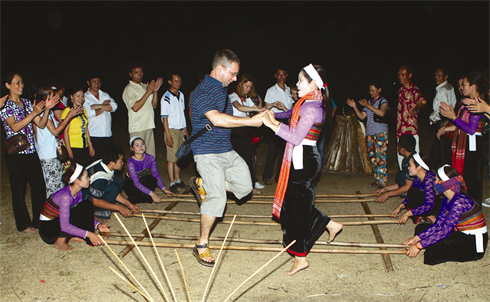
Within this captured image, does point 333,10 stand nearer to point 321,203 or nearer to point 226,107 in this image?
point 321,203

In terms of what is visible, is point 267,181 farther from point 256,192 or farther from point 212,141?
point 212,141

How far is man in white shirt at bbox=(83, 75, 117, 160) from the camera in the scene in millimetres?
5121

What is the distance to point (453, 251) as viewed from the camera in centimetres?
317

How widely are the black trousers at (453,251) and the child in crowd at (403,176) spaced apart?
55.1 inches

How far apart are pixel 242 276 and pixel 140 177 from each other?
2517 mm

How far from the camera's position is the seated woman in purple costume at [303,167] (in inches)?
118

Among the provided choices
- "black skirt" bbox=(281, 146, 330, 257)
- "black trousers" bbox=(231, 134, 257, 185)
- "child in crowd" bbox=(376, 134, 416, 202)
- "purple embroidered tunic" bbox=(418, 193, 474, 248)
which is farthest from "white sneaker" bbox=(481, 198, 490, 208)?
"black trousers" bbox=(231, 134, 257, 185)

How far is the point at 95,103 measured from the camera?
5203mm

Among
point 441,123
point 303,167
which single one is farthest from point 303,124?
point 441,123

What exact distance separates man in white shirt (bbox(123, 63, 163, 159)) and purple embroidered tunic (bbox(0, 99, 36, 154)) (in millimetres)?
1564

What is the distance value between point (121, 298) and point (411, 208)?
318 cm

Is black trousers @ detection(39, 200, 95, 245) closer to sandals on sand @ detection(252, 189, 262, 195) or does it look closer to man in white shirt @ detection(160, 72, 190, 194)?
man in white shirt @ detection(160, 72, 190, 194)

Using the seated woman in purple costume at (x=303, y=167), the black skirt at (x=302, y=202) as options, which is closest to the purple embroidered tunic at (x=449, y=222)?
the seated woman in purple costume at (x=303, y=167)

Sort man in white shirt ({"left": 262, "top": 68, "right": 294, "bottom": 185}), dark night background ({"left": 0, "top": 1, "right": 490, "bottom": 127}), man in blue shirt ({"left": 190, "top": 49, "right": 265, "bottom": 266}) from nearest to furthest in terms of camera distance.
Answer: man in blue shirt ({"left": 190, "top": 49, "right": 265, "bottom": 266})
man in white shirt ({"left": 262, "top": 68, "right": 294, "bottom": 185})
dark night background ({"left": 0, "top": 1, "right": 490, "bottom": 127})
